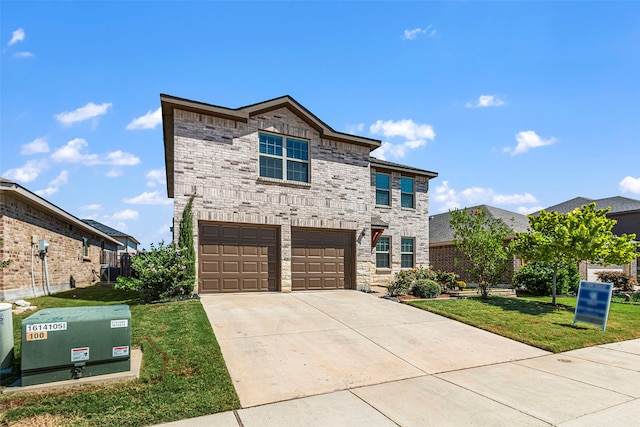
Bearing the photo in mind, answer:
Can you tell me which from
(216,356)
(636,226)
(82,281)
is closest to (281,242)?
(216,356)

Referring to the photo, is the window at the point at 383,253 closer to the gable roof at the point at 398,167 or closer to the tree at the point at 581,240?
the gable roof at the point at 398,167

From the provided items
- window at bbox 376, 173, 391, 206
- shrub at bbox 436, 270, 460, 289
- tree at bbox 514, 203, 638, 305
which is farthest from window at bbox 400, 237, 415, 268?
tree at bbox 514, 203, 638, 305

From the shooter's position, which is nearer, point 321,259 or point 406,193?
point 321,259

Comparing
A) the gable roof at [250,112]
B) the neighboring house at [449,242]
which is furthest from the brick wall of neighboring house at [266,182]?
the neighboring house at [449,242]

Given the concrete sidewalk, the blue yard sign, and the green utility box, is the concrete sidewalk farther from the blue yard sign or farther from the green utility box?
the green utility box

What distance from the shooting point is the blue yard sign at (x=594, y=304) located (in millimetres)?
10617

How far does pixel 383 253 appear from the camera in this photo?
2005cm

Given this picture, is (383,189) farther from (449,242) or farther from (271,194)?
(271,194)

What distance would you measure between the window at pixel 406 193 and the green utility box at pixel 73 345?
16.8 m

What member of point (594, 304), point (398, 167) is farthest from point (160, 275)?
point (398, 167)

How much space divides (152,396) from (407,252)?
676 inches

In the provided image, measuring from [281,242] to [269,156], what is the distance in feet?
11.0

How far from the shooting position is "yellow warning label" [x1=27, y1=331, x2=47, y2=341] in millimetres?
5195

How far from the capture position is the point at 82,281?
2047cm
